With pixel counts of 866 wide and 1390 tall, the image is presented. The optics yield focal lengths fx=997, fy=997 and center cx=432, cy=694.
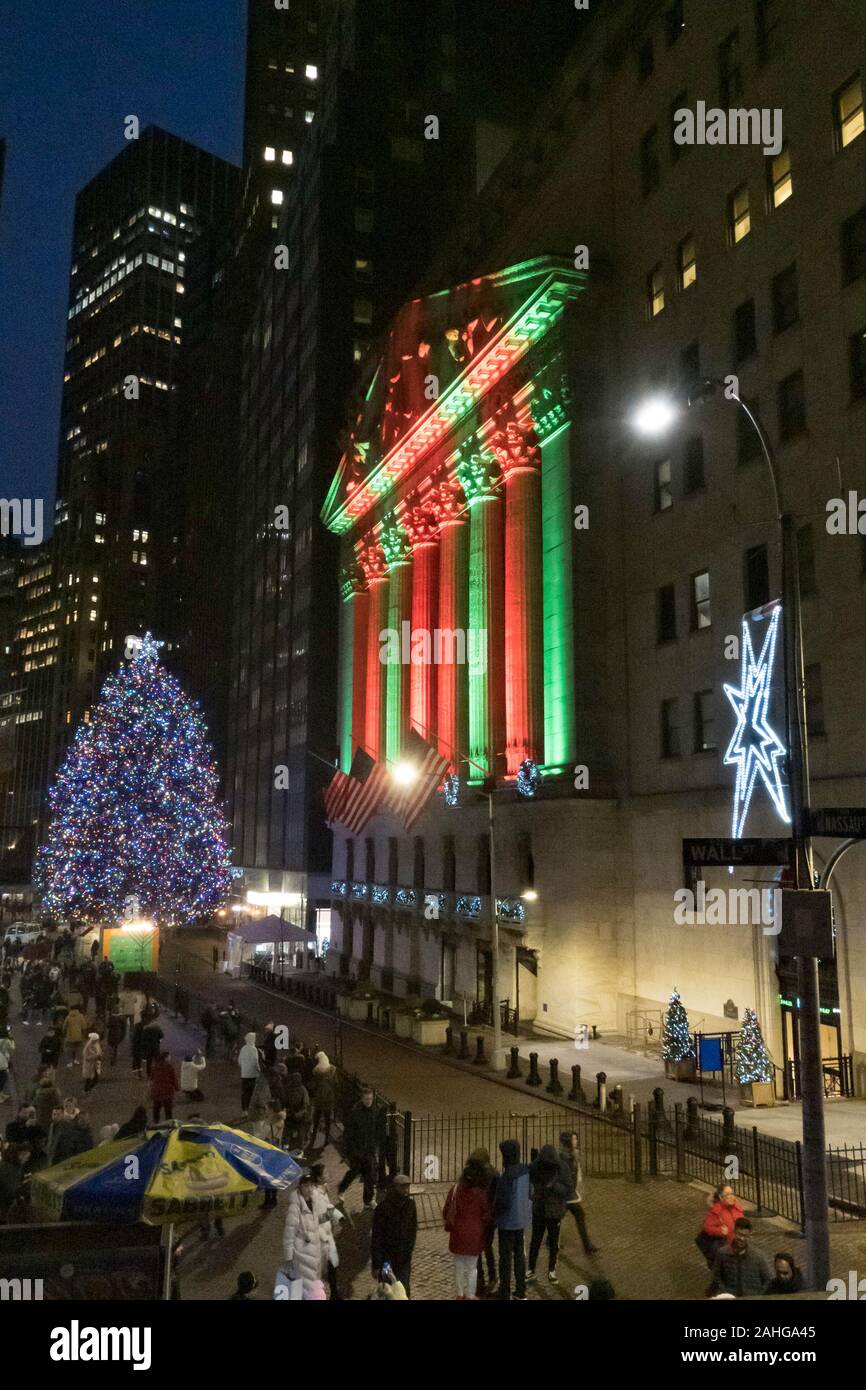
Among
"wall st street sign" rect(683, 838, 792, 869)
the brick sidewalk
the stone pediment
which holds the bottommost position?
the brick sidewalk

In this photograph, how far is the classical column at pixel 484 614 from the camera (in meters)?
41.2

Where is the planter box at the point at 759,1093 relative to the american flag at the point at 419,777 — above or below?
below

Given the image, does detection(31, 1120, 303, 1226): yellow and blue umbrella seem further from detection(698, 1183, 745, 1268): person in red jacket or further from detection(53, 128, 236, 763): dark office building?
detection(53, 128, 236, 763): dark office building

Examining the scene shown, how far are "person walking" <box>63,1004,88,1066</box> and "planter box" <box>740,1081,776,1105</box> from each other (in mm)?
17038

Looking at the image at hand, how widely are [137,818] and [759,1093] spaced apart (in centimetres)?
3294

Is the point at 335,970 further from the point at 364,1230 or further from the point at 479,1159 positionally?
the point at 479,1159

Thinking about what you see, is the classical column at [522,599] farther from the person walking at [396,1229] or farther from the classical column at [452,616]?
the person walking at [396,1229]

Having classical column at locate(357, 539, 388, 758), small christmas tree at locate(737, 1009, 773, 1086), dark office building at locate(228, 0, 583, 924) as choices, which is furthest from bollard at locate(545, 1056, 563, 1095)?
dark office building at locate(228, 0, 583, 924)

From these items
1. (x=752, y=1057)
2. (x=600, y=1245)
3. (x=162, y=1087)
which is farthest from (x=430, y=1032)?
(x=600, y=1245)

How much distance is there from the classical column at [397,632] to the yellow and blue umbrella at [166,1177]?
40.0 meters

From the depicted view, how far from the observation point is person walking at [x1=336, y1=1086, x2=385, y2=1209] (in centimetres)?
1567

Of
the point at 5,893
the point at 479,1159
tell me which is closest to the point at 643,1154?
the point at 479,1159

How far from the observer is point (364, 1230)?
14.4 m

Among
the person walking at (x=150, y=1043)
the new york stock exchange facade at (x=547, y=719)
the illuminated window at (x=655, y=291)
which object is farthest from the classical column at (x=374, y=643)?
the person walking at (x=150, y=1043)
